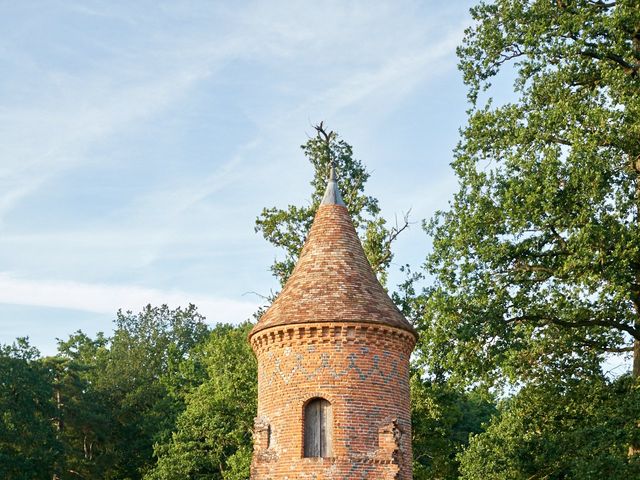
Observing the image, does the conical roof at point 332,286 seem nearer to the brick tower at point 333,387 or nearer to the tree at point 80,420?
the brick tower at point 333,387

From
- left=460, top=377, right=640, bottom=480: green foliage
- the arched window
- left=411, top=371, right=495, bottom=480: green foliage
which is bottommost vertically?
the arched window

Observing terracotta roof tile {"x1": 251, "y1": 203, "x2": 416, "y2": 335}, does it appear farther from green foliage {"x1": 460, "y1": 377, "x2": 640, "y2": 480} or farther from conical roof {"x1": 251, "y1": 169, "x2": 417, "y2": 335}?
green foliage {"x1": 460, "y1": 377, "x2": 640, "y2": 480}

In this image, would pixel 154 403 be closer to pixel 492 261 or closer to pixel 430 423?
pixel 430 423

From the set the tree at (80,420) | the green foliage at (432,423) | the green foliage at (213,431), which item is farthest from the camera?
the tree at (80,420)

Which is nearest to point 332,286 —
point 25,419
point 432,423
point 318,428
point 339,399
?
point 339,399

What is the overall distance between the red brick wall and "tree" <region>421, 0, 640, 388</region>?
4.20m

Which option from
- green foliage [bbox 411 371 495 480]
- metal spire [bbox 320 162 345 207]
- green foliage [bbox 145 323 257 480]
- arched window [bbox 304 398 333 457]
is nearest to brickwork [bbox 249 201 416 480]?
arched window [bbox 304 398 333 457]

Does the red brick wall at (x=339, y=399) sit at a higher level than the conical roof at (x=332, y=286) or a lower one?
lower

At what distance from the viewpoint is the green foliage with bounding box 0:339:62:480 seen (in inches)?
1439

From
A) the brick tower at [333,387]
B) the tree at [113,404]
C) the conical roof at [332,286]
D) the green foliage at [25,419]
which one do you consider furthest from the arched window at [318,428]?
the tree at [113,404]

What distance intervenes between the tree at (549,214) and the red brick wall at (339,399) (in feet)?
13.8

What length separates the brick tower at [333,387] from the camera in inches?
715

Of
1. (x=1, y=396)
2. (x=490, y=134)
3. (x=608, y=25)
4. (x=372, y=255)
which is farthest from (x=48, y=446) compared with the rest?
(x=608, y=25)

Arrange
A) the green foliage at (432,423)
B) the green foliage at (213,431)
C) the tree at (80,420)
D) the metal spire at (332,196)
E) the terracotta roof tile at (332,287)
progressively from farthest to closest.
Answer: the tree at (80,420)
the green foliage at (213,431)
the green foliage at (432,423)
the metal spire at (332,196)
the terracotta roof tile at (332,287)
